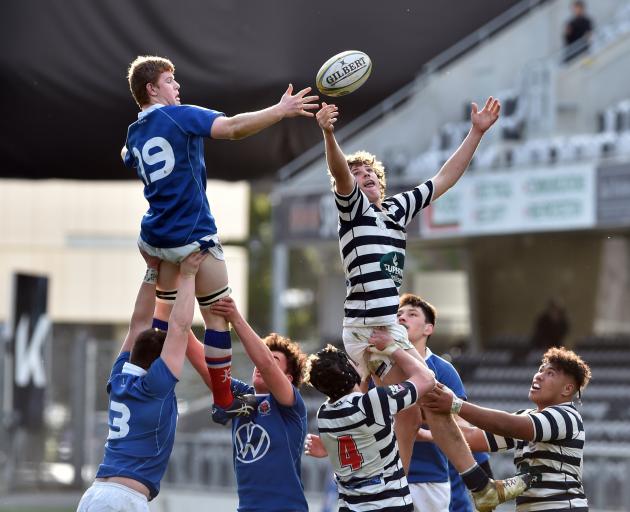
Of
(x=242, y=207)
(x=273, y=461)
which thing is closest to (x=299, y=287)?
(x=242, y=207)

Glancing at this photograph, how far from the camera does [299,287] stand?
111ft

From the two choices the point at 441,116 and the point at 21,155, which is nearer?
the point at 21,155

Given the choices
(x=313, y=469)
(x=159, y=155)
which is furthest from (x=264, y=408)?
(x=313, y=469)

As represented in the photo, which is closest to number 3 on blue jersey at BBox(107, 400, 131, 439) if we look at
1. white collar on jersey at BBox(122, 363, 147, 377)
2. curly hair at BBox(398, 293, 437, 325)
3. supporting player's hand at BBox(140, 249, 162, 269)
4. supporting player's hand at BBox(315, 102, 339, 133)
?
white collar on jersey at BBox(122, 363, 147, 377)

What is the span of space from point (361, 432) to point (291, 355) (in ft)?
3.33

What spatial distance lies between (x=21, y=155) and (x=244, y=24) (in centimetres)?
351

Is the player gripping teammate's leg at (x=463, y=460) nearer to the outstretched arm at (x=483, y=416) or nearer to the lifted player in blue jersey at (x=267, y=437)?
the outstretched arm at (x=483, y=416)

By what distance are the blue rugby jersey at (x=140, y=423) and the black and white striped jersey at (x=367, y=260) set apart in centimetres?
96

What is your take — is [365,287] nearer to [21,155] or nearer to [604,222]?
[604,222]

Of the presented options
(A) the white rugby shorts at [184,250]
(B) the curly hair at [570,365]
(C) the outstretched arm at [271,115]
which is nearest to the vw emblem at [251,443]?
(A) the white rugby shorts at [184,250]

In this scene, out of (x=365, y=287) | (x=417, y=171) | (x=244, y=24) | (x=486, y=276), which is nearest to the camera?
(x=365, y=287)

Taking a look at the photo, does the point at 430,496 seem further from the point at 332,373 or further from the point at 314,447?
the point at 332,373

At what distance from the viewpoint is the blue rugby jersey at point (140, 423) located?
6.07m

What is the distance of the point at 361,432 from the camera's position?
591 centimetres
